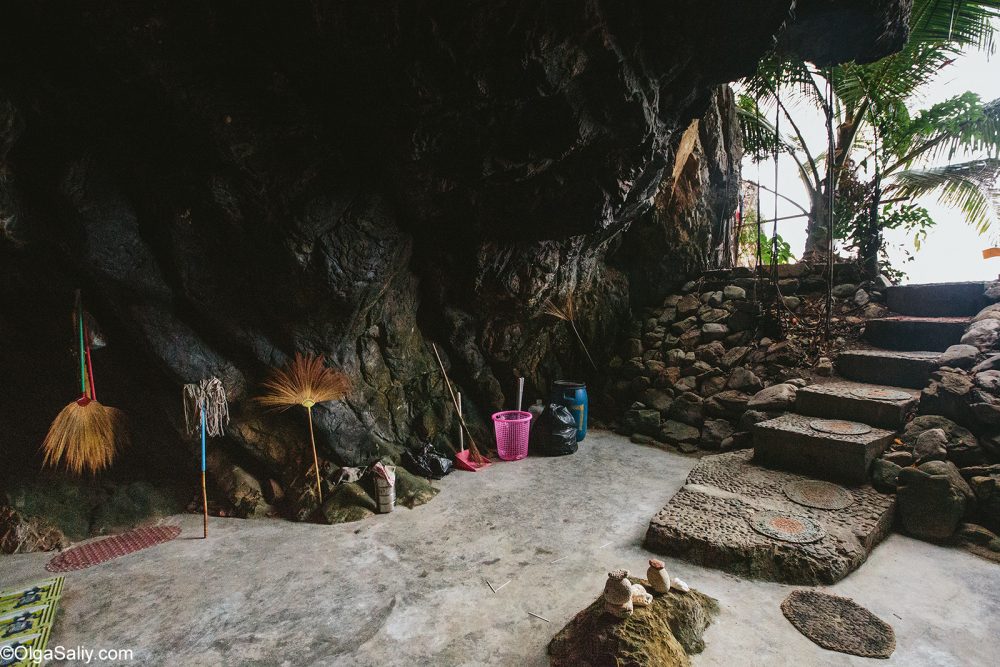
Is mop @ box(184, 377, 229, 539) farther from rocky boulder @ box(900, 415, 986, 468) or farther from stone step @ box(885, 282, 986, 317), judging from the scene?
stone step @ box(885, 282, 986, 317)

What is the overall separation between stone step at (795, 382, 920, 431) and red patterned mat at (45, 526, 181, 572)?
5277mm

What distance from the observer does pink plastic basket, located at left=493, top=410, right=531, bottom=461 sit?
4.61m

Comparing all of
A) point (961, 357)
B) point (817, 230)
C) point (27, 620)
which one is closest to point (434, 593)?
point (27, 620)

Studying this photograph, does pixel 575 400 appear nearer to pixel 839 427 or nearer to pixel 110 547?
pixel 839 427

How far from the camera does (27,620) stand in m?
2.12

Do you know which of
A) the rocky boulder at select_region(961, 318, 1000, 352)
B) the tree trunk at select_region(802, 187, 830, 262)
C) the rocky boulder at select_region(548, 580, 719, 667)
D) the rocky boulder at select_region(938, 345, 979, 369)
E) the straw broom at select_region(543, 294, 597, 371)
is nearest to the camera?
the rocky boulder at select_region(548, 580, 719, 667)

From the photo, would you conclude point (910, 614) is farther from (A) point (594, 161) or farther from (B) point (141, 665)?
(B) point (141, 665)

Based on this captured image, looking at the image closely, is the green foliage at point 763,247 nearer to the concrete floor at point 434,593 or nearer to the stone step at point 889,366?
the stone step at point 889,366

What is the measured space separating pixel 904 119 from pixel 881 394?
4368 mm

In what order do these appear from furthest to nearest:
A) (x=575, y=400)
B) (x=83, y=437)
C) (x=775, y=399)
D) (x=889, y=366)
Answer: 1. (x=575, y=400)
2. (x=775, y=399)
3. (x=889, y=366)
4. (x=83, y=437)

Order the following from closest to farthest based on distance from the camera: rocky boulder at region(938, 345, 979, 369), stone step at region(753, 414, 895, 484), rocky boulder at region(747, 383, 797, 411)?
stone step at region(753, 414, 895, 484)
rocky boulder at region(938, 345, 979, 369)
rocky boulder at region(747, 383, 797, 411)

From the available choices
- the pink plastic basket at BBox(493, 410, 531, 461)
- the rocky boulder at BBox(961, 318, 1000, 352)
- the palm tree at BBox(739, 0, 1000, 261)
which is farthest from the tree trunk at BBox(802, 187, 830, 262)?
the pink plastic basket at BBox(493, 410, 531, 461)

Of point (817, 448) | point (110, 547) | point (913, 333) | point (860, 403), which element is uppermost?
point (913, 333)

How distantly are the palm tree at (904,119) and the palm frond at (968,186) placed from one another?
0.01 metres
